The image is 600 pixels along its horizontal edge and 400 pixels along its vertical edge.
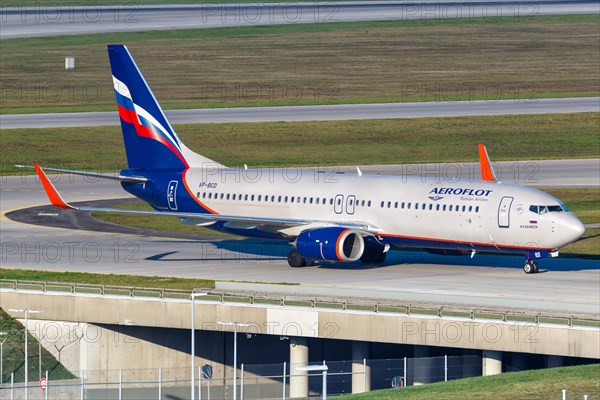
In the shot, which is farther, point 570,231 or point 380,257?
point 380,257

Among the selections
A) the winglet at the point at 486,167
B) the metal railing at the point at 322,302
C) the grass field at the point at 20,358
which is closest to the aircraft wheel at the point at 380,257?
the winglet at the point at 486,167

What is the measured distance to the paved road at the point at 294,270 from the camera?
63031 millimetres

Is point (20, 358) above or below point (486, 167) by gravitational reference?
below

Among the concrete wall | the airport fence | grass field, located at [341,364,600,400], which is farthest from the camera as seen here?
the airport fence

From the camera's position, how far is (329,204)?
7144 cm

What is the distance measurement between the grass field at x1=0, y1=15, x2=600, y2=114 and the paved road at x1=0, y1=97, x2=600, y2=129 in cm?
361

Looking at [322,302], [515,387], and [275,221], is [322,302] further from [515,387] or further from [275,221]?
[515,387]

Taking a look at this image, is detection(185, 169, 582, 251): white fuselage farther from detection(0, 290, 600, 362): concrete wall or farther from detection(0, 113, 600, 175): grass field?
detection(0, 113, 600, 175): grass field

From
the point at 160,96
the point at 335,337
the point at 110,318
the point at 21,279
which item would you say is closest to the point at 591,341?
the point at 335,337

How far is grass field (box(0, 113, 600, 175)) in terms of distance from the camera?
117250mm

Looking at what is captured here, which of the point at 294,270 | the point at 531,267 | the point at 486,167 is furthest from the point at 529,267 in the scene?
the point at 294,270

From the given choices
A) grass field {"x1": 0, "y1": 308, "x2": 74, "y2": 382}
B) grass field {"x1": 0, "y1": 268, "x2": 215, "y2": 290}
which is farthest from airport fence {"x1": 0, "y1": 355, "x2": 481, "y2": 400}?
grass field {"x1": 0, "y1": 268, "x2": 215, "y2": 290}

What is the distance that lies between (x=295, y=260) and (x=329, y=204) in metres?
3.51

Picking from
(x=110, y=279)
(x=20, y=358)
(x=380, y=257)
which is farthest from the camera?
(x=380, y=257)
